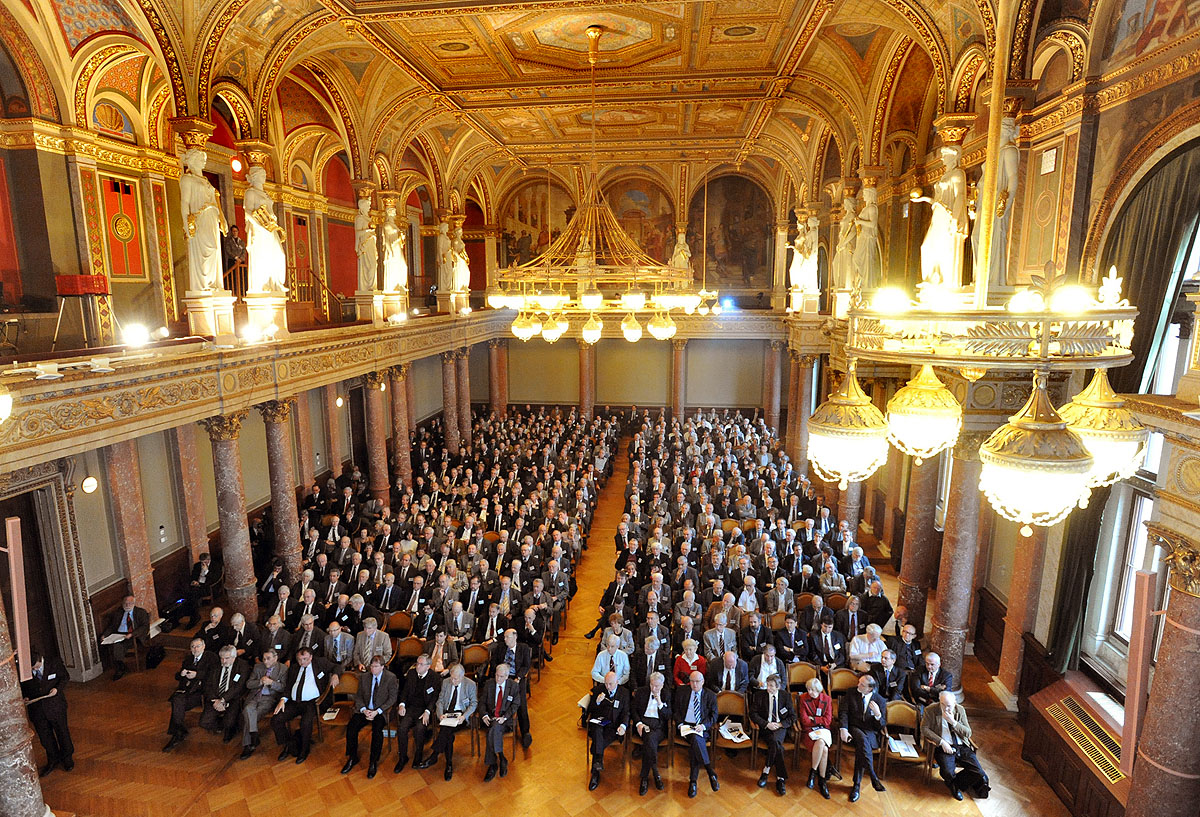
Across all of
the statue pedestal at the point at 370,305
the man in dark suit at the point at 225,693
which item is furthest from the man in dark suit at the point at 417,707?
the statue pedestal at the point at 370,305

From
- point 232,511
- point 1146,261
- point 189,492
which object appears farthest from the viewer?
point 189,492

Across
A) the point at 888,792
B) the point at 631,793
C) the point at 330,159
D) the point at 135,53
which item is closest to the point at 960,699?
the point at 888,792

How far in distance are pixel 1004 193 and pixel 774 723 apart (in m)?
5.65

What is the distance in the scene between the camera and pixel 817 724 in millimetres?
7082

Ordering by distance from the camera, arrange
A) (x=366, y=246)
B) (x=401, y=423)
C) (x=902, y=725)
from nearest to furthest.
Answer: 1. (x=902, y=725)
2. (x=366, y=246)
3. (x=401, y=423)

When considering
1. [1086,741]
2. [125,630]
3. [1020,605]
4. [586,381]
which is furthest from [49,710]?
[586,381]

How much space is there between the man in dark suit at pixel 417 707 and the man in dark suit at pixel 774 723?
11.5ft

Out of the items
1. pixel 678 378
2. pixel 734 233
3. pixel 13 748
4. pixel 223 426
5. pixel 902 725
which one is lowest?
pixel 902 725

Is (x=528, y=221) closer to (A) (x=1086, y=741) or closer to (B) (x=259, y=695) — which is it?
(B) (x=259, y=695)

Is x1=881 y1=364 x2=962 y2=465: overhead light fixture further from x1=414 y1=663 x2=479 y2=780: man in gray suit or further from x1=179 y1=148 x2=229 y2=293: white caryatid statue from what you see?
x1=179 y1=148 x2=229 y2=293: white caryatid statue

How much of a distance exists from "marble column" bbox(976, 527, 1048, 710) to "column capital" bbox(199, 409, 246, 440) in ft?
34.3

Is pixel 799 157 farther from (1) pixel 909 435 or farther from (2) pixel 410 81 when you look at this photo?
(1) pixel 909 435

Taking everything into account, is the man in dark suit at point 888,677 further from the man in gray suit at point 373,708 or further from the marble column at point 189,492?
the marble column at point 189,492

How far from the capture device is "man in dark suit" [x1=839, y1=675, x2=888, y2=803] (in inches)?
274
